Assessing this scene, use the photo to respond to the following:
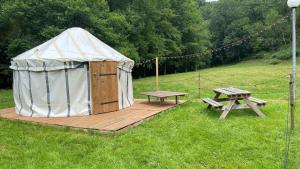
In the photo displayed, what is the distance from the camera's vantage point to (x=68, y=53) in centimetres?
663

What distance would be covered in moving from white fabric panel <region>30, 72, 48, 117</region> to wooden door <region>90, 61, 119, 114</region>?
1.11 m

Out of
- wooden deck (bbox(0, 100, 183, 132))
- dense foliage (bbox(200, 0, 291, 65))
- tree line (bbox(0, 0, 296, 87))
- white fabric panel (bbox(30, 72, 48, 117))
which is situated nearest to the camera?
wooden deck (bbox(0, 100, 183, 132))

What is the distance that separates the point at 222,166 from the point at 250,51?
33.2 meters

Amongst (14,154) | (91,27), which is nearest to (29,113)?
(14,154)

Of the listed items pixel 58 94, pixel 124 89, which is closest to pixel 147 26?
pixel 124 89

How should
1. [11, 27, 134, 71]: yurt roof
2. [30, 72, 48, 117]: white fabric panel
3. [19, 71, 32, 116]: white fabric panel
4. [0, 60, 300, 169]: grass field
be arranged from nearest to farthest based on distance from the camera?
[0, 60, 300, 169]: grass field
[11, 27, 134, 71]: yurt roof
[30, 72, 48, 117]: white fabric panel
[19, 71, 32, 116]: white fabric panel

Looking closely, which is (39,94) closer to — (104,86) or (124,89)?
(104,86)

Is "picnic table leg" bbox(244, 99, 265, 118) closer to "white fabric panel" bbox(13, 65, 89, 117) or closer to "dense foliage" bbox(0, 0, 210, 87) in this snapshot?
"white fabric panel" bbox(13, 65, 89, 117)

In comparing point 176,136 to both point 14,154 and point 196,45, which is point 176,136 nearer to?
point 14,154

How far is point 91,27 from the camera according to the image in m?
14.5

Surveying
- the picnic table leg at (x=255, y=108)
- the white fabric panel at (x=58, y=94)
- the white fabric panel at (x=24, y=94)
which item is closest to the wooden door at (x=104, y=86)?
the white fabric panel at (x=58, y=94)

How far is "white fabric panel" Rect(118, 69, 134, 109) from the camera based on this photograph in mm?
7113

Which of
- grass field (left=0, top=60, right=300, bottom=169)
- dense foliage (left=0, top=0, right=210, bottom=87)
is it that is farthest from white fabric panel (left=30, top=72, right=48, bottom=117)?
dense foliage (left=0, top=0, right=210, bottom=87)

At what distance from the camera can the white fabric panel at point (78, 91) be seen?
21.1 ft
